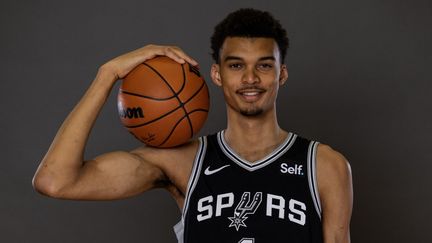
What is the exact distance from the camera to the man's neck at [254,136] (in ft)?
8.38

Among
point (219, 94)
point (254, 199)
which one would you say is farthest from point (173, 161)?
point (219, 94)

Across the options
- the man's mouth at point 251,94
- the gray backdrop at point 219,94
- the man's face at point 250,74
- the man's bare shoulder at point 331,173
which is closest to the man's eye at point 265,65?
the man's face at point 250,74

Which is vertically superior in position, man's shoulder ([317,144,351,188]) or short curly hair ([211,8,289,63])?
short curly hair ([211,8,289,63])

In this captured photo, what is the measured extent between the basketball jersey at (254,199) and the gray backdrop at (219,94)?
1.24 m

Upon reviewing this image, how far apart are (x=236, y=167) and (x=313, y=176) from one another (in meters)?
0.29

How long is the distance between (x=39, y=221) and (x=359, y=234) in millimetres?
1802

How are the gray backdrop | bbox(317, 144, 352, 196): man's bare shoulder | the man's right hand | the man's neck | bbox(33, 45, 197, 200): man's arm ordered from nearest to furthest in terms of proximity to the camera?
bbox(33, 45, 197, 200): man's arm
the man's right hand
bbox(317, 144, 352, 196): man's bare shoulder
the man's neck
the gray backdrop

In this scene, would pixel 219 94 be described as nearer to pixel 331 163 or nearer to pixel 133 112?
pixel 331 163

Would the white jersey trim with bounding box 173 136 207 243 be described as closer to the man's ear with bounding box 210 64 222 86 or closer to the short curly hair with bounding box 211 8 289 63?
the man's ear with bounding box 210 64 222 86

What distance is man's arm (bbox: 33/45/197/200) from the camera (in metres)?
2.22

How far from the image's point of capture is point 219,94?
149 inches

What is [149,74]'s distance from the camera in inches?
91.0

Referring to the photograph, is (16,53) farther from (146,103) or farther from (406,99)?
(406,99)

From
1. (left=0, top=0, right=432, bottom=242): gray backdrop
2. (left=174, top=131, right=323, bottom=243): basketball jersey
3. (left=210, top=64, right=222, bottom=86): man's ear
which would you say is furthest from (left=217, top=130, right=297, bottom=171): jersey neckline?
(left=0, top=0, right=432, bottom=242): gray backdrop
